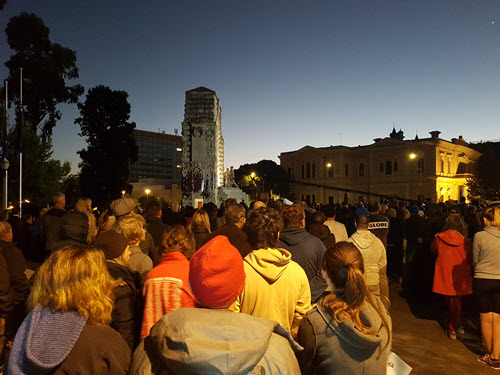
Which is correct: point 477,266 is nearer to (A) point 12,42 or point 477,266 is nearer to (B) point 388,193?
(A) point 12,42

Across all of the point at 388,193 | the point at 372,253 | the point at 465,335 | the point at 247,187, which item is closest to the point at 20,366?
the point at 372,253

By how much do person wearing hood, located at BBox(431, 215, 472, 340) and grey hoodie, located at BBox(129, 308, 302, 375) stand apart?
16.9ft

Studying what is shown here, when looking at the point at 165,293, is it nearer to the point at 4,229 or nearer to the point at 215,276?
the point at 215,276

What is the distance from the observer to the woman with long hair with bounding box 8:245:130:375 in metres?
1.87

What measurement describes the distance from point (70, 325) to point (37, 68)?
108 feet

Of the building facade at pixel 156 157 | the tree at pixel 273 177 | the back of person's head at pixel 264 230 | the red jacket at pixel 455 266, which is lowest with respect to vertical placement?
the red jacket at pixel 455 266

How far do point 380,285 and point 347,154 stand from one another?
5777cm

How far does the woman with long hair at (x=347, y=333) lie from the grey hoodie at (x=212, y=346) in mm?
668

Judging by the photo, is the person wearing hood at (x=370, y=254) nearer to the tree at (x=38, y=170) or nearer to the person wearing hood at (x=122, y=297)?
the person wearing hood at (x=122, y=297)

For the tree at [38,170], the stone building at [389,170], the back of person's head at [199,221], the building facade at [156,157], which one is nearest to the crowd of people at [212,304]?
the back of person's head at [199,221]

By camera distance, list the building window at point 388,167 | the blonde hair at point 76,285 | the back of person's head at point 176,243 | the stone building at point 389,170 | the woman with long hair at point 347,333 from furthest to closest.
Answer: the building window at point 388,167
the stone building at point 389,170
the back of person's head at point 176,243
the woman with long hair at point 347,333
the blonde hair at point 76,285

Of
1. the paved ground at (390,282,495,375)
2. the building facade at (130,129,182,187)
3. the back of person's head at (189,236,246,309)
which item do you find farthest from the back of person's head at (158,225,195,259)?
the building facade at (130,129,182,187)

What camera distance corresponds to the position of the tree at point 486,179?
4391 centimetres

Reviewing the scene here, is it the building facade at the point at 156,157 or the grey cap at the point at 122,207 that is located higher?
the building facade at the point at 156,157
